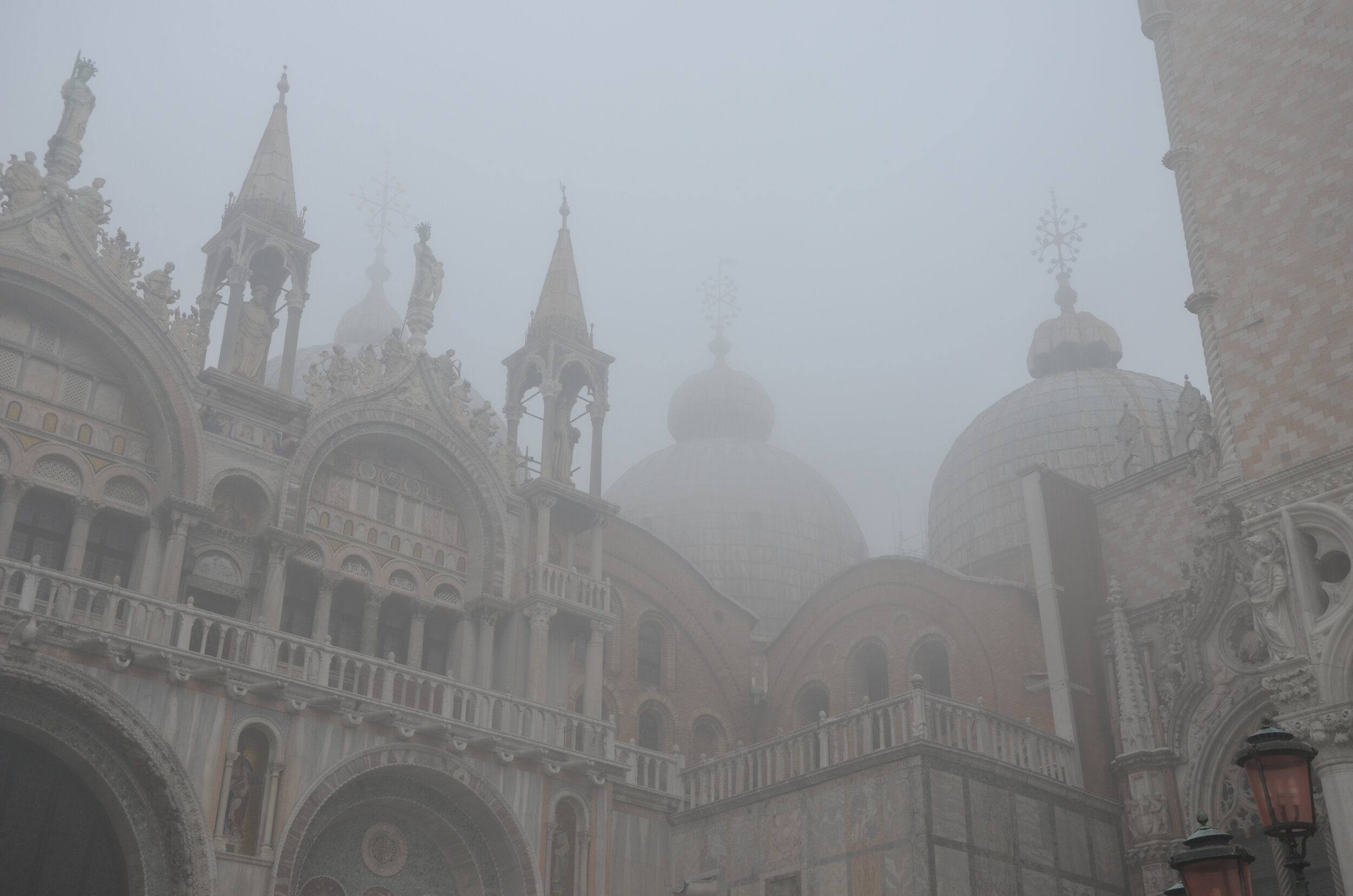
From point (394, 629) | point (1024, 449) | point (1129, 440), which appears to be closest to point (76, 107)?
point (394, 629)

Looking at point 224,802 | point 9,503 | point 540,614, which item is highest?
point 540,614

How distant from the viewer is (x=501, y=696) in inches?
747

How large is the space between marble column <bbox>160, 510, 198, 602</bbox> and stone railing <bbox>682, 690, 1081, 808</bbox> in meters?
7.89

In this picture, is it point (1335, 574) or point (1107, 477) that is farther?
point (1107, 477)

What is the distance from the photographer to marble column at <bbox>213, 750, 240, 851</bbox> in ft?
50.7

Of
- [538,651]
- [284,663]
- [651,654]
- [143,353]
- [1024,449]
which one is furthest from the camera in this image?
[1024,449]

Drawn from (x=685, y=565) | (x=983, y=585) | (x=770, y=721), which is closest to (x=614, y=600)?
(x=685, y=565)

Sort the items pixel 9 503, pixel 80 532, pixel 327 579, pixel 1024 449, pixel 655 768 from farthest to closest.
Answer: pixel 1024 449 → pixel 655 768 → pixel 327 579 → pixel 80 532 → pixel 9 503

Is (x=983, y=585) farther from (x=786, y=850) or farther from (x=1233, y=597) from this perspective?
(x=786, y=850)

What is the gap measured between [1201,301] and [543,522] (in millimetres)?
10425

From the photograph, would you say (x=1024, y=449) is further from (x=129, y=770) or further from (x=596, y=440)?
(x=129, y=770)

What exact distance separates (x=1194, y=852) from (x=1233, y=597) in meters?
13.1

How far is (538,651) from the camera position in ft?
68.9

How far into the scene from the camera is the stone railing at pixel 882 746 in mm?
18172
